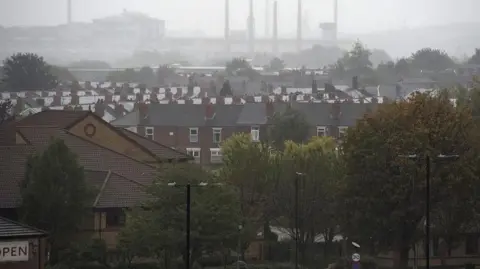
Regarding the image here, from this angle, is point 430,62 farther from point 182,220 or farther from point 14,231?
point 14,231

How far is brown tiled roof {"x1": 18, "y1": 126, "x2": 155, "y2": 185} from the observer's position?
2850cm

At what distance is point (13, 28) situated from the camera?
172 m

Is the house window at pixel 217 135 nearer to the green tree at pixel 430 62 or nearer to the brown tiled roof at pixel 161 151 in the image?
the brown tiled roof at pixel 161 151

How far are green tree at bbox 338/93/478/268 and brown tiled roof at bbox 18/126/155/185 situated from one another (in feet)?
13.8

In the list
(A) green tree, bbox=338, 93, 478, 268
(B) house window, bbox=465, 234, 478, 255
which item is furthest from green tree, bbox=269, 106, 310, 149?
(A) green tree, bbox=338, 93, 478, 268

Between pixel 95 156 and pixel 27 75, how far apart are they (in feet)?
174

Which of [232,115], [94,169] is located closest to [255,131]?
[232,115]

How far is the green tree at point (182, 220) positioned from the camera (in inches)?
930

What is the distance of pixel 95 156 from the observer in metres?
29.7

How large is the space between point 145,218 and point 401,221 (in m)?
5.05

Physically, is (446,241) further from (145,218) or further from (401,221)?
(145,218)

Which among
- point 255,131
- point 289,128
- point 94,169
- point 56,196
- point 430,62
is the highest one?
point 430,62

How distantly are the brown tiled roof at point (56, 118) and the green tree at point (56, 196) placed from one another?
21.7 ft

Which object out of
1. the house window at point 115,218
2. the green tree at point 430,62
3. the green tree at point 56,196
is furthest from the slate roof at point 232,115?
→ the green tree at point 430,62
